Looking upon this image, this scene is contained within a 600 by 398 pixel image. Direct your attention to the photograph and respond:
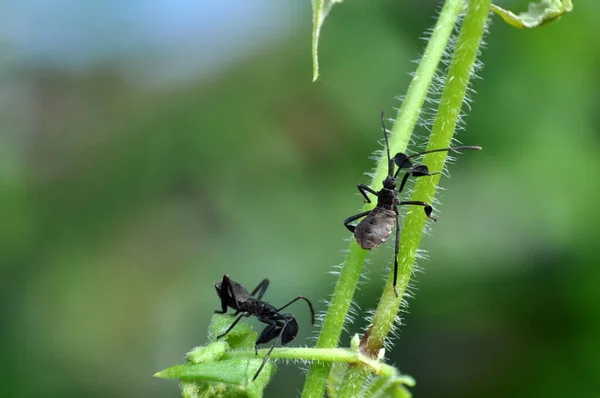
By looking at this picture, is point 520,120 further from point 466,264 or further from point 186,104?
point 186,104

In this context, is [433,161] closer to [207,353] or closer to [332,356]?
[332,356]

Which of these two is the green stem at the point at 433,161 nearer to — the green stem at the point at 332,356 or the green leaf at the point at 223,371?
the green stem at the point at 332,356

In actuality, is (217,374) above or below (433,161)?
below

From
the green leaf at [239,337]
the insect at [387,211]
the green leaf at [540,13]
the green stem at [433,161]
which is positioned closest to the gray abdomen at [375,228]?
the insect at [387,211]

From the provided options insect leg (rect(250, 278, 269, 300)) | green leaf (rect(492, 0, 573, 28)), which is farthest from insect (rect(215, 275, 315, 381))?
green leaf (rect(492, 0, 573, 28))

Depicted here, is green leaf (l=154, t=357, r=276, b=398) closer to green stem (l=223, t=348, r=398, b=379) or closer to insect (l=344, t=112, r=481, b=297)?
green stem (l=223, t=348, r=398, b=379)

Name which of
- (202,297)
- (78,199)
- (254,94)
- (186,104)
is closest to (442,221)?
(202,297)

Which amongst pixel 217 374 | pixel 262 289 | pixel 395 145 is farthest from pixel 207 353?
pixel 262 289
